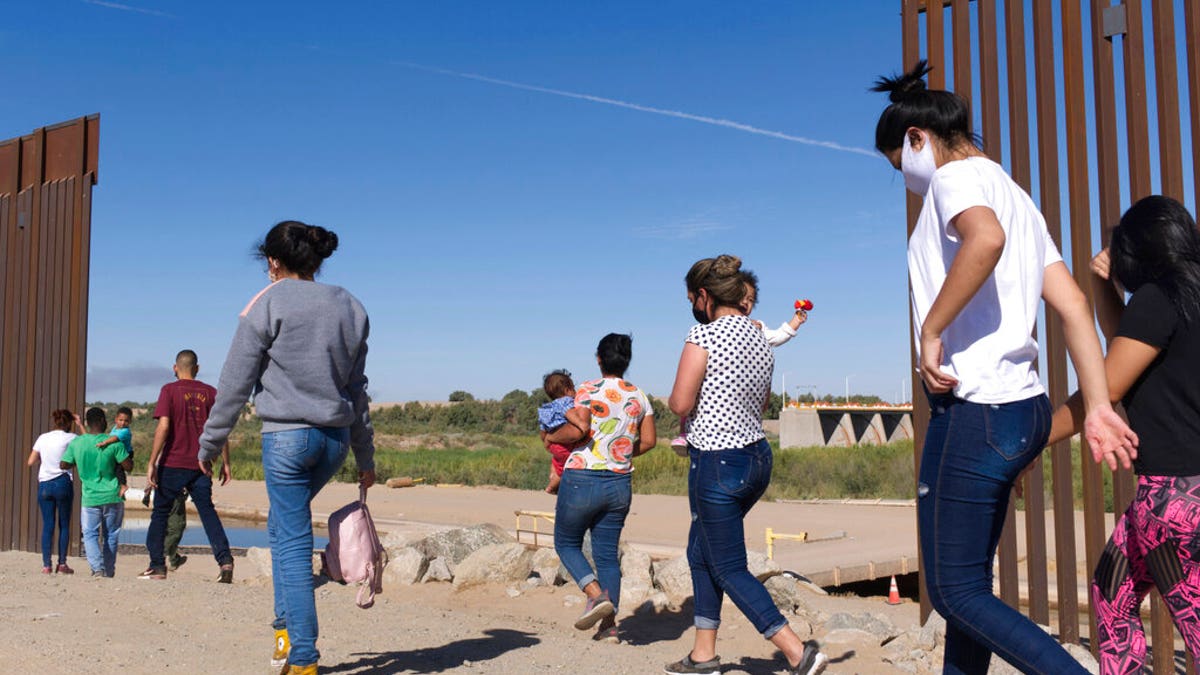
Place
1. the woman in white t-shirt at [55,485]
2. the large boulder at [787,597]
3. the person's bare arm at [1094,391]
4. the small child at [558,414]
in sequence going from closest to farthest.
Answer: the person's bare arm at [1094,391], the small child at [558,414], the large boulder at [787,597], the woman in white t-shirt at [55,485]

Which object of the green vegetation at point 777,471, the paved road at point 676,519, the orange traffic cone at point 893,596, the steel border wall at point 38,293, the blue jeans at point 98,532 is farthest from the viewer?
the green vegetation at point 777,471

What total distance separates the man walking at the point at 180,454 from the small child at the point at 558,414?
116 inches

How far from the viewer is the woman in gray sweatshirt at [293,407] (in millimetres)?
4387

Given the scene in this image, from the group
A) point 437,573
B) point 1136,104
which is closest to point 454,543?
point 437,573

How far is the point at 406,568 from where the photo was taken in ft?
31.3

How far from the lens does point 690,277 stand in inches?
196

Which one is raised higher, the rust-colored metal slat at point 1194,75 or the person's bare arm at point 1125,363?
the rust-colored metal slat at point 1194,75

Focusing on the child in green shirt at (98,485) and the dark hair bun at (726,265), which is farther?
the child in green shirt at (98,485)

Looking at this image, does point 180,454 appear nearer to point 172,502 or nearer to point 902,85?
point 172,502

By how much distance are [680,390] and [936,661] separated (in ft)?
7.81

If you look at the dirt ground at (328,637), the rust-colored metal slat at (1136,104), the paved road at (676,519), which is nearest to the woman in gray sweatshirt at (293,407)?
the dirt ground at (328,637)

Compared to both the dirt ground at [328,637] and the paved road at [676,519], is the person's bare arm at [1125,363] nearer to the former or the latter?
the dirt ground at [328,637]

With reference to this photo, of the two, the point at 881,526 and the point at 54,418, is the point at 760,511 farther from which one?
the point at 54,418

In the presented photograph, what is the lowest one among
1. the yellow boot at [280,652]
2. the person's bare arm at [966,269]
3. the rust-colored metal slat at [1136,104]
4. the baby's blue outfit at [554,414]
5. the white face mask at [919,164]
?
the yellow boot at [280,652]
